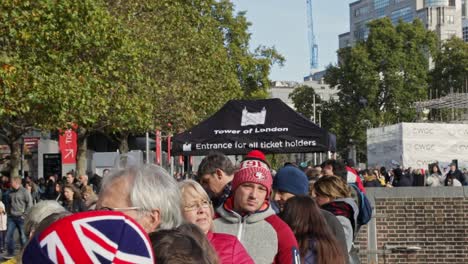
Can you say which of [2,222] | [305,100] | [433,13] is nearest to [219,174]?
[2,222]

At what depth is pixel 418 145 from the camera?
175 feet

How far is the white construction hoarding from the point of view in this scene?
53344 mm

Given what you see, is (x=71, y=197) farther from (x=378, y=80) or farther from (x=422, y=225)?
(x=378, y=80)

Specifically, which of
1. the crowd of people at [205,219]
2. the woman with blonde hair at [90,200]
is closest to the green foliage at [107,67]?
the woman with blonde hair at [90,200]

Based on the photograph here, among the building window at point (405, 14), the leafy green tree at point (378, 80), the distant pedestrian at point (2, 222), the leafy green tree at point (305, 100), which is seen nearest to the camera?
the distant pedestrian at point (2, 222)

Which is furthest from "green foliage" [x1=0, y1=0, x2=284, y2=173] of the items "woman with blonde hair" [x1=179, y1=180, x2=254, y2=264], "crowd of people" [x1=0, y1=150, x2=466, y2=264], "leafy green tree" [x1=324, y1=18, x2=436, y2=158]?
"leafy green tree" [x1=324, y1=18, x2=436, y2=158]

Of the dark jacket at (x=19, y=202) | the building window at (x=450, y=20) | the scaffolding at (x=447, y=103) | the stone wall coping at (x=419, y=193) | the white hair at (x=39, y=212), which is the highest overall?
the building window at (x=450, y=20)

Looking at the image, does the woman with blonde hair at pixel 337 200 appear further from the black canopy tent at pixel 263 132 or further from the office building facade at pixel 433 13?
the office building facade at pixel 433 13

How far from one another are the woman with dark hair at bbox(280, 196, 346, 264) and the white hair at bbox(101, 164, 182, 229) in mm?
2768

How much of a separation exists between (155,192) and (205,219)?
53.0 inches

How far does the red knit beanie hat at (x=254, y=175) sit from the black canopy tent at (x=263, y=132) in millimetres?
8421

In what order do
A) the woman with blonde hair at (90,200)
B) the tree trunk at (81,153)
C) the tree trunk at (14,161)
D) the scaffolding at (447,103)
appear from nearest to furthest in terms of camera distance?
1. the woman with blonde hair at (90,200)
2. the tree trunk at (14,161)
3. the tree trunk at (81,153)
4. the scaffolding at (447,103)

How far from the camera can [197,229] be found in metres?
3.04

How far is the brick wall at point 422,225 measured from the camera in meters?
15.8
